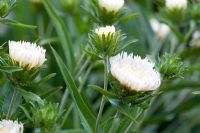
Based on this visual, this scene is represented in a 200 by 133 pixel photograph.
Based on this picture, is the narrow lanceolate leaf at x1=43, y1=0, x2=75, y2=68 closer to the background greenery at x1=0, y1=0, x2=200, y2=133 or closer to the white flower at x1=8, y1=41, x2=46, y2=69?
the background greenery at x1=0, y1=0, x2=200, y2=133

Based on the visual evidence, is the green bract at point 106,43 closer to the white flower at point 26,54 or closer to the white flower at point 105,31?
the white flower at point 105,31

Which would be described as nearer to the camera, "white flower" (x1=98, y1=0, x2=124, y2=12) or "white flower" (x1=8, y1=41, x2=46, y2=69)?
"white flower" (x1=8, y1=41, x2=46, y2=69)

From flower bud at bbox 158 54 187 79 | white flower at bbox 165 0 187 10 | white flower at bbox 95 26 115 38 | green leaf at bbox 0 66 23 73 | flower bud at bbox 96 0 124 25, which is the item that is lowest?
flower bud at bbox 158 54 187 79

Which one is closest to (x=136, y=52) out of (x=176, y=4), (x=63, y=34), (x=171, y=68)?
(x=176, y=4)

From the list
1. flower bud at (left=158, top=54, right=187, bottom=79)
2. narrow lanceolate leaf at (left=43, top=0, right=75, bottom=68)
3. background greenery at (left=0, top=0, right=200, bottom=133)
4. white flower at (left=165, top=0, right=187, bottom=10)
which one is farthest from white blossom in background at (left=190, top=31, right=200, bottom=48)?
flower bud at (left=158, top=54, right=187, bottom=79)

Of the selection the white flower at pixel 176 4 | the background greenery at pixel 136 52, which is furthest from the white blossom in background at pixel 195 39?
the white flower at pixel 176 4

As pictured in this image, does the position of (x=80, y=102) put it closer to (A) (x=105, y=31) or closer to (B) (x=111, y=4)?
(A) (x=105, y=31)
